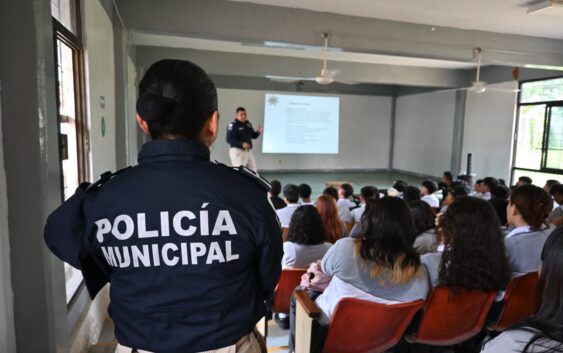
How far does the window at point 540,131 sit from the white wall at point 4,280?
28.0ft

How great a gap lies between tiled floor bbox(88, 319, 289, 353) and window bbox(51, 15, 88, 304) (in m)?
0.33

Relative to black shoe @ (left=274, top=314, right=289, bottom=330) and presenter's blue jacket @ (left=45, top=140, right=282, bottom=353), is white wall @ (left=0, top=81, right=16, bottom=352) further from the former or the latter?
black shoe @ (left=274, top=314, right=289, bottom=330)

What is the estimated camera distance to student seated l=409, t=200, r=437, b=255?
8.13 feet

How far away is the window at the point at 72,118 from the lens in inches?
86.6

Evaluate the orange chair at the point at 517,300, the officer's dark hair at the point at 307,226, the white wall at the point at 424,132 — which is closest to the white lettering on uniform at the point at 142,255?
the officer's dark hair at the point at 307,226

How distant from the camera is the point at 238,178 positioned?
0.88 m

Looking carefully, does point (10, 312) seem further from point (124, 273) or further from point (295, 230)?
point (295, 230)

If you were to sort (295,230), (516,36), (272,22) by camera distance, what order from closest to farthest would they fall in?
(295,230) < (272,22) < (516,36)

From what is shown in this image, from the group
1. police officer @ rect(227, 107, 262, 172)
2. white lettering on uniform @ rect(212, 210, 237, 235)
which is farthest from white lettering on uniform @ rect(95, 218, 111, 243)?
police officer @ rect(227, 107, 262, 172)

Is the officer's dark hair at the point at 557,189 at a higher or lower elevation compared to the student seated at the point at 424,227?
higher

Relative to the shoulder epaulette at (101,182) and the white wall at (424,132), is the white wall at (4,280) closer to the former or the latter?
the shoulder epaulette at (101,182)

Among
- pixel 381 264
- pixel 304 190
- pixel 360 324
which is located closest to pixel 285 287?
pixel 360 324

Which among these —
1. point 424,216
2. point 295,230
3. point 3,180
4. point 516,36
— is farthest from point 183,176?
point 516,36

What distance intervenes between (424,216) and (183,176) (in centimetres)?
220
